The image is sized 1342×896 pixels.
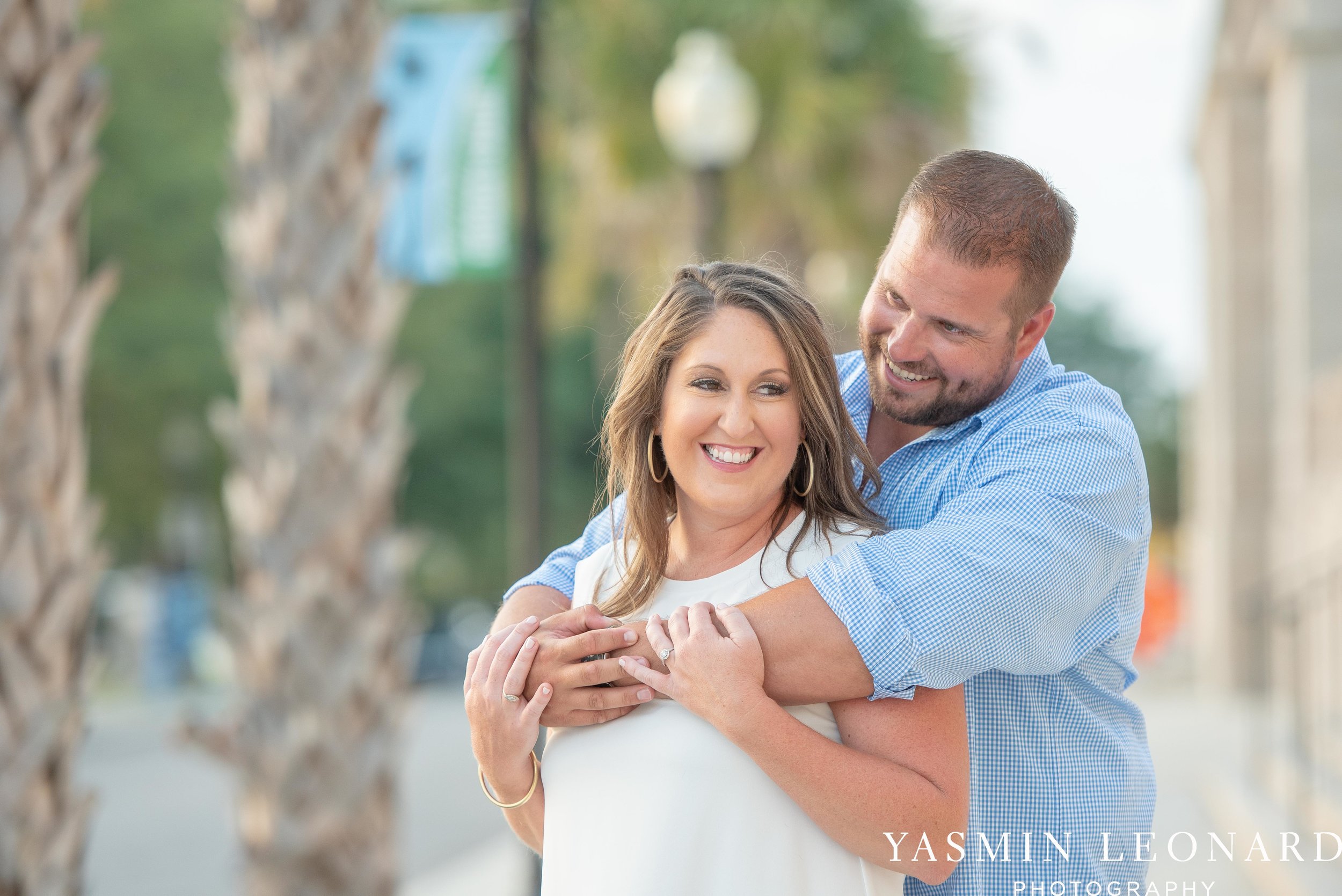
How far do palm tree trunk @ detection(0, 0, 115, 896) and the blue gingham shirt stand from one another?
2.07 metres

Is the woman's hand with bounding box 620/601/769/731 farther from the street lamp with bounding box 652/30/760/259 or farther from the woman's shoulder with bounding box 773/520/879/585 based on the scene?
the street lamp with bounding box 652/30/760/259

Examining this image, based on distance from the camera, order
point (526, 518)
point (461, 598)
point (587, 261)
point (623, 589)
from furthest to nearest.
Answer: point (461, 598) < point (587, 261) < point (526, 518) < point (623, 589)

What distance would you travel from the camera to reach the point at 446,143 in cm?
586

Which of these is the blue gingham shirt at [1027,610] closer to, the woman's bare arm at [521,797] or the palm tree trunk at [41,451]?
the woman's bare arm at [521,797]

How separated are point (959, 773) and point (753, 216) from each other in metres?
12.5

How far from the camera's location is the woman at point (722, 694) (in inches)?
74.2

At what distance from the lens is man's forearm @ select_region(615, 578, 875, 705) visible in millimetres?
1866

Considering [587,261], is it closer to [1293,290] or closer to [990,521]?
[1293,290]

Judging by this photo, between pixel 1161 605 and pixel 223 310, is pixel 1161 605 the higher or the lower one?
the lower one

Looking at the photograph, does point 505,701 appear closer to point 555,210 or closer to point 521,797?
point 521,797

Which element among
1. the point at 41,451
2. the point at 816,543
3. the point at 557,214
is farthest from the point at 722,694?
the point at 557,214

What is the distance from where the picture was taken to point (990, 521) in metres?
1.90

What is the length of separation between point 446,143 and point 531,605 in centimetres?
395

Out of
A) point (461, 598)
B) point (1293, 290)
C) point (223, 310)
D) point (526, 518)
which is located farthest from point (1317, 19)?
point (461, 598)
